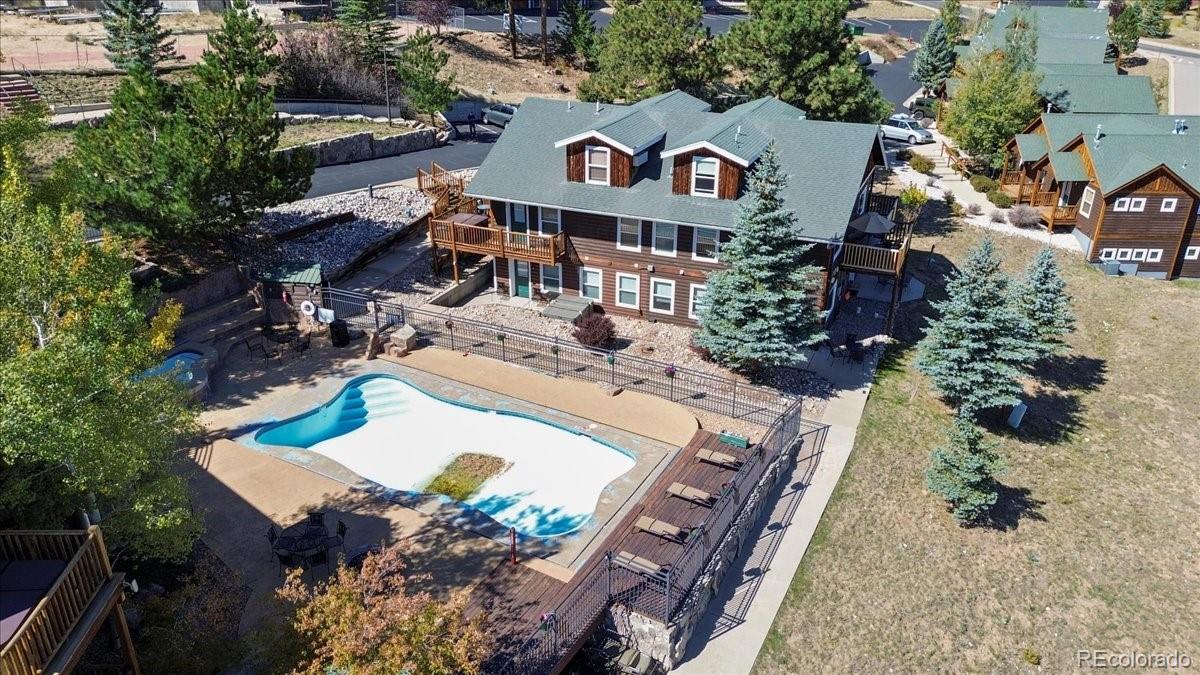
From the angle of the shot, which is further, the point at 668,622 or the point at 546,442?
the point at 546,442

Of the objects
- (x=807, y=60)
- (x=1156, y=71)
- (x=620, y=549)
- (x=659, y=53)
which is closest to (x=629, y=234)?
(x=620, y=549)

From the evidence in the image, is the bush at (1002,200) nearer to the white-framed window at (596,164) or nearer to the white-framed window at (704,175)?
the white-framed window at (704,175)

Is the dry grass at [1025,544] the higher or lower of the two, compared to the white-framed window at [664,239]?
lower

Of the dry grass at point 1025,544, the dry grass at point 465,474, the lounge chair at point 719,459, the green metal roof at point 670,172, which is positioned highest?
the green metal roof at point 670,172

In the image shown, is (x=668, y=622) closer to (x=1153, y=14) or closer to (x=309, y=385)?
(x=309, y=385)

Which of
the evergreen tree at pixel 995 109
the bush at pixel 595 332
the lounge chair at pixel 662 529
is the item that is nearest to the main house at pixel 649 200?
the bush at pixel 595 332

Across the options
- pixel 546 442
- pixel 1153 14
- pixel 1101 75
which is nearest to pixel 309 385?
pixel 546 442
